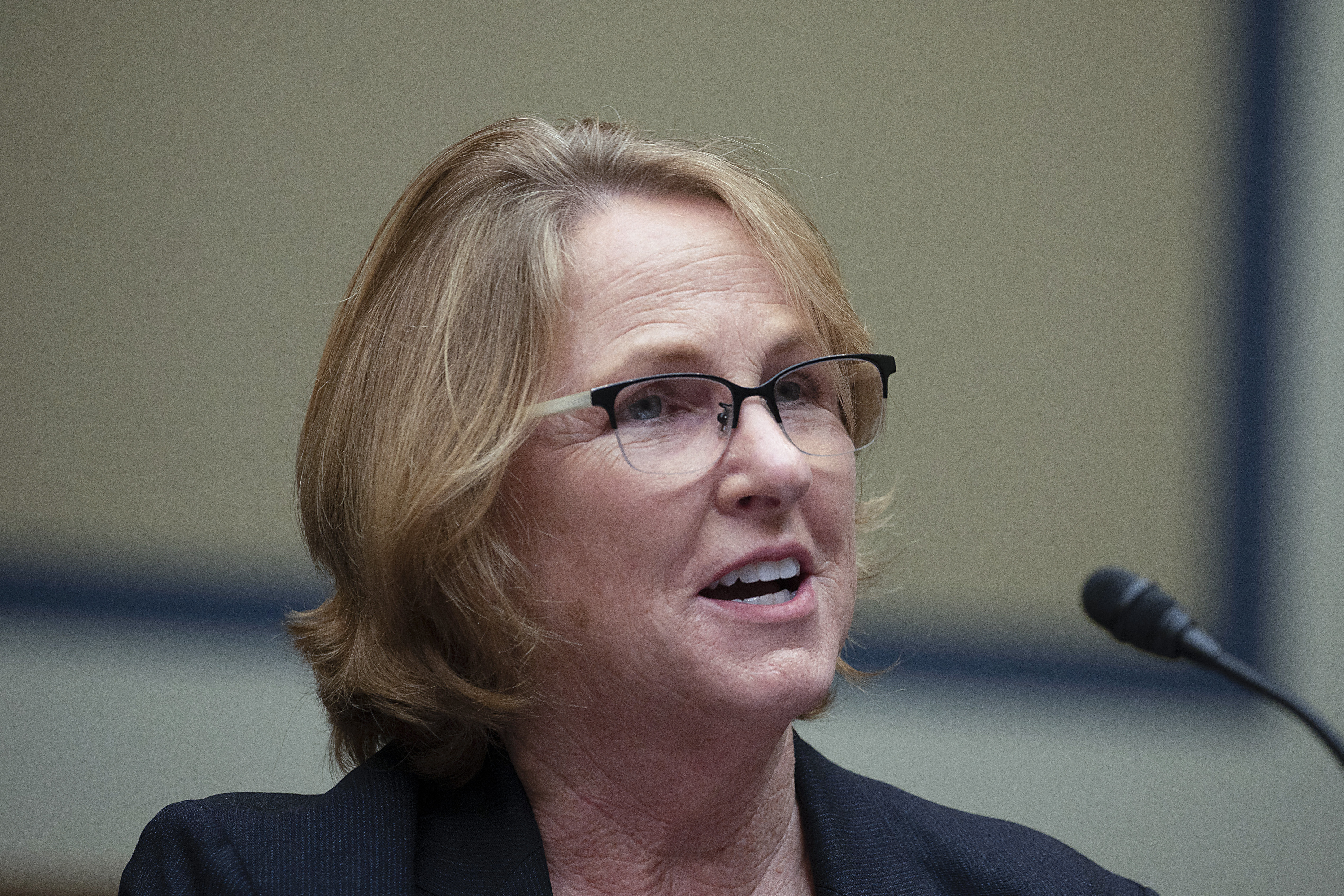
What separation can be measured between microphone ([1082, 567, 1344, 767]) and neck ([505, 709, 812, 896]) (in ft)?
1.29

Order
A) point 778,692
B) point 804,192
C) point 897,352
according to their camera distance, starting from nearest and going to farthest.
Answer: point 778,692
point 804,192
point 897,352

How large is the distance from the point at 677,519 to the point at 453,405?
0.31 m

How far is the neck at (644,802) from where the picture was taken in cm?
138

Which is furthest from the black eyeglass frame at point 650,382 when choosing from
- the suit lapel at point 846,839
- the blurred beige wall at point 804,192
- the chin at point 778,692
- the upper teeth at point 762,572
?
the blurred beige wall at point 804,192

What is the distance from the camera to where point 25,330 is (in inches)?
126

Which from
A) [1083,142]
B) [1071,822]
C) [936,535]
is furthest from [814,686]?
[1083,142]

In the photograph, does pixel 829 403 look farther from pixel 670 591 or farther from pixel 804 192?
pixel 804 192

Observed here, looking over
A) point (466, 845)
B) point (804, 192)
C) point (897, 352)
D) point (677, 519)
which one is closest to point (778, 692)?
point (677, 519)

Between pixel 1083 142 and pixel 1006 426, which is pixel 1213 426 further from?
pixel 1083 142

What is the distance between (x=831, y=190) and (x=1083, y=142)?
30.0 inches

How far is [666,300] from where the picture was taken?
1.39 metres

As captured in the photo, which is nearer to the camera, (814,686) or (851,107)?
(814,686)

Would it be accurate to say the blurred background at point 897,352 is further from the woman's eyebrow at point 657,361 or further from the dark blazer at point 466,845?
the woman's eyebrow at point 657,361

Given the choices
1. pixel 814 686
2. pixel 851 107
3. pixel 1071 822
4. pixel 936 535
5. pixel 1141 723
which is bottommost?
pixel 1071 822
